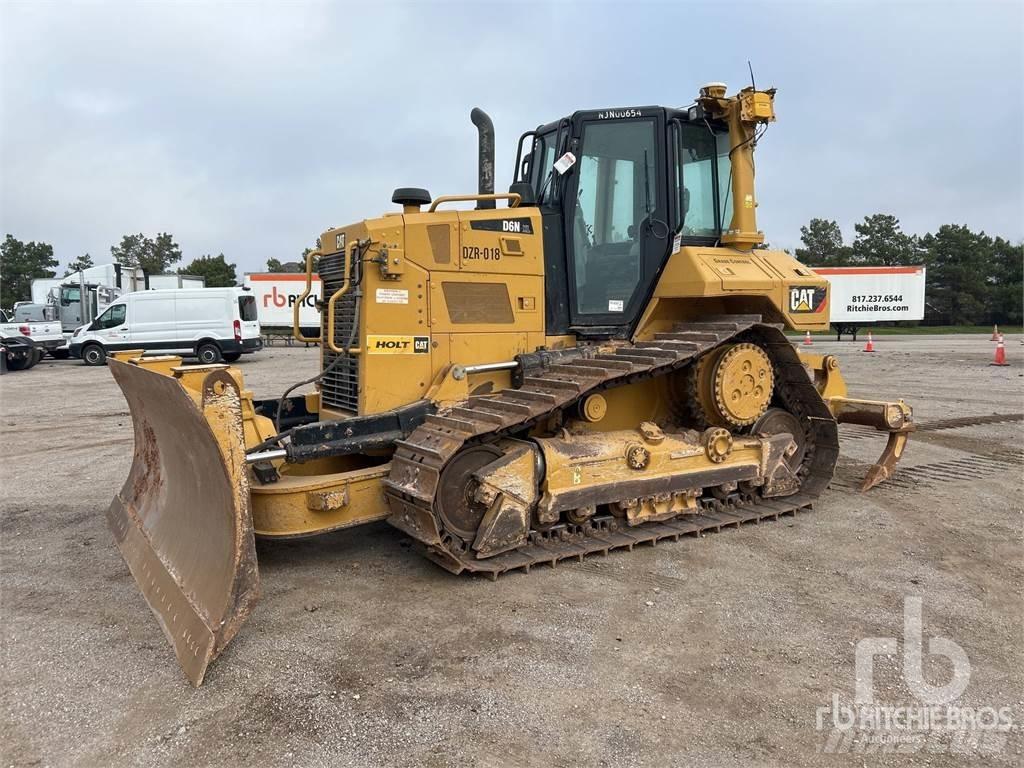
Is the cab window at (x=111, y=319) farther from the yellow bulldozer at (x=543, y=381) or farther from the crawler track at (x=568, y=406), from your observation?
the crawler track at (x=568, y=406)

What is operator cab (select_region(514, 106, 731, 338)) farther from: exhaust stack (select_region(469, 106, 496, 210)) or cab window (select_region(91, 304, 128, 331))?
cab window (select_region(91, 304, 128, 331))

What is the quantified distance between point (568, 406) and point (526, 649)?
2.13m

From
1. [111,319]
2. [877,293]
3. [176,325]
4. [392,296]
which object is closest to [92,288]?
[111,319]

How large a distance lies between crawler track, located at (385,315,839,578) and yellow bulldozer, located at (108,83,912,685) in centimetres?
2

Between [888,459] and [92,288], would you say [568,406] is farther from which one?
[92,288]

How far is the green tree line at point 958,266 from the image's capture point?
168ft

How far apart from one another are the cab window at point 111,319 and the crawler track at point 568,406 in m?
19.9

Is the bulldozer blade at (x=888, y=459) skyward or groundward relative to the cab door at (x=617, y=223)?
groundward

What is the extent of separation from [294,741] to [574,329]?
12.3 ft

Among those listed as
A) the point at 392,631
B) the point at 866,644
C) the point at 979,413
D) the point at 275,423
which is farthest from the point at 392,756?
the point at 979,413

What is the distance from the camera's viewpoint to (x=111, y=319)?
2178 cm

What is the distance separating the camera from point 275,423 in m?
5.82

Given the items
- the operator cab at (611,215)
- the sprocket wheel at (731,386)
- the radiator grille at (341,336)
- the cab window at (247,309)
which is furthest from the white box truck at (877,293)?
the radiator grille at (341,336)

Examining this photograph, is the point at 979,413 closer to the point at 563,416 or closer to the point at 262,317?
the point at 563,416
